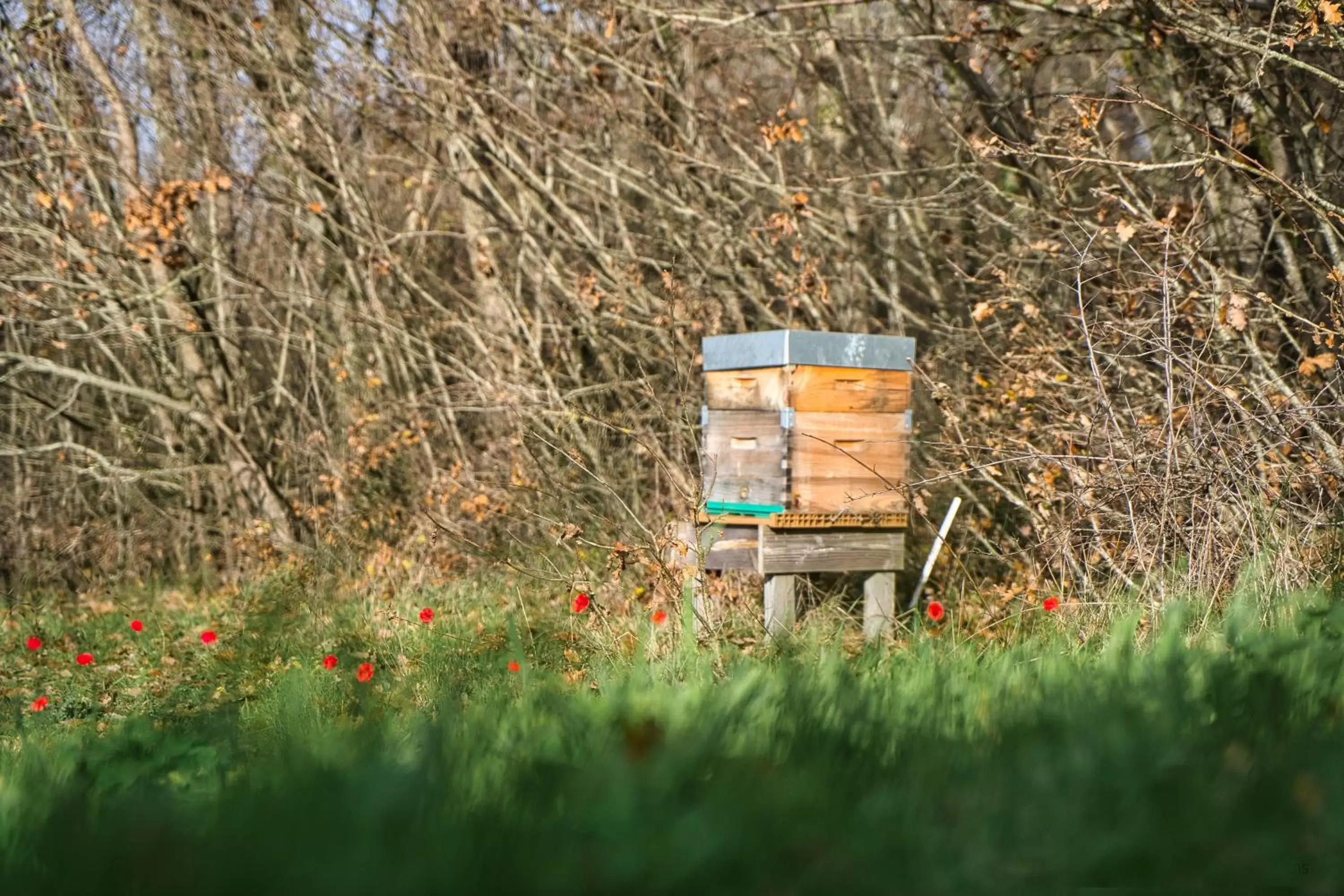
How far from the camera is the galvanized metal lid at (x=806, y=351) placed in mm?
5961

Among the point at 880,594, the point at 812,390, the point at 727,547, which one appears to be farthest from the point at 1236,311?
the point at 727,547

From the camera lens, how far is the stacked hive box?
235 inches

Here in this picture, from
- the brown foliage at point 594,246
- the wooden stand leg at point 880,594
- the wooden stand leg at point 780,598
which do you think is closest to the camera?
the wooden stand leg at point 780,598

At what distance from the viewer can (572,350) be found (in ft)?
31.3

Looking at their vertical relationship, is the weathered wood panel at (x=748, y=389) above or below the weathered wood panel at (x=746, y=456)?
above

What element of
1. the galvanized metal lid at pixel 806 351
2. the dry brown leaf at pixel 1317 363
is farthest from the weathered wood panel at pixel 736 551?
the dry brown leaf at pixel 1317 363

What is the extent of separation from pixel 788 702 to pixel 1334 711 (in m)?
1.22

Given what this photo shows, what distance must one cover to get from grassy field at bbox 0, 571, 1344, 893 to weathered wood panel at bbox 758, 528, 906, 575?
1.34 meters

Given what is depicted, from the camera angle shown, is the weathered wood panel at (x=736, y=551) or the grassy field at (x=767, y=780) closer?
the grassy field at (x=767, y=780)

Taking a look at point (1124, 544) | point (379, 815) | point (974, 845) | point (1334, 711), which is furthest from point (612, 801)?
point (1124, 544)

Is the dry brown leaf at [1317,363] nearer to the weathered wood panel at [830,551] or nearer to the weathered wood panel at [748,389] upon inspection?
the weathered wood panel at [830,551]

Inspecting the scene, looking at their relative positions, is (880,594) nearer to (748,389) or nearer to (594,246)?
(748,389)

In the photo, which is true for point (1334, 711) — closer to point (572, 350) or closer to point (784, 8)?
point (784, 8)

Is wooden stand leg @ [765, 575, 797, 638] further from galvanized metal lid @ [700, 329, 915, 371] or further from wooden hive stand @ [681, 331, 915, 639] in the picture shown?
galvanized metal lid @ [700, 329, 915, 371]
